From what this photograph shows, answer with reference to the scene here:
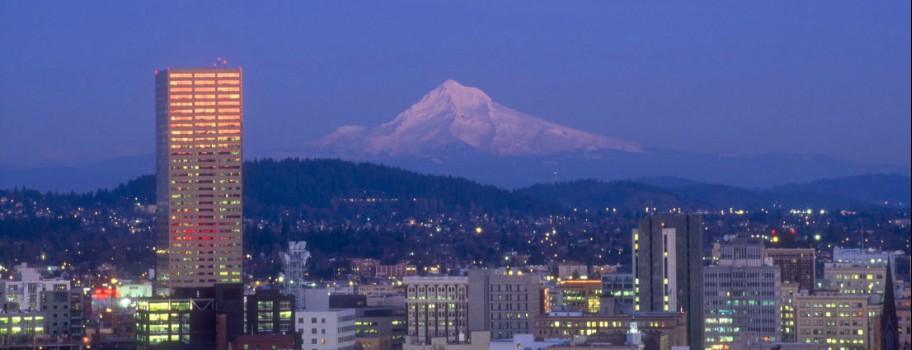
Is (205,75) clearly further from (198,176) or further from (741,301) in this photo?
(741,301)

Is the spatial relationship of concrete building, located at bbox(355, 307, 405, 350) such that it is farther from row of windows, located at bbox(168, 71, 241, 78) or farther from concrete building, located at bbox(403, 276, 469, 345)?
row of windows, located at bbox(168, 71, 241, 78)

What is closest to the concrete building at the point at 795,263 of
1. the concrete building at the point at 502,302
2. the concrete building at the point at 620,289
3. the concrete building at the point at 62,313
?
the concrete building at the point at 620,289

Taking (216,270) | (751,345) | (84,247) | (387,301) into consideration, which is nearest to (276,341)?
(751,345)

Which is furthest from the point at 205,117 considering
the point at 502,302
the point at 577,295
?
the point at 502,302

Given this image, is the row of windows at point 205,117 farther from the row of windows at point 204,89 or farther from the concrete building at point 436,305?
the concrete building at point 436,305

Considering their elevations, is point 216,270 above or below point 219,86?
below

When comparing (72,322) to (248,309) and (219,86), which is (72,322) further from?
(219,86)
